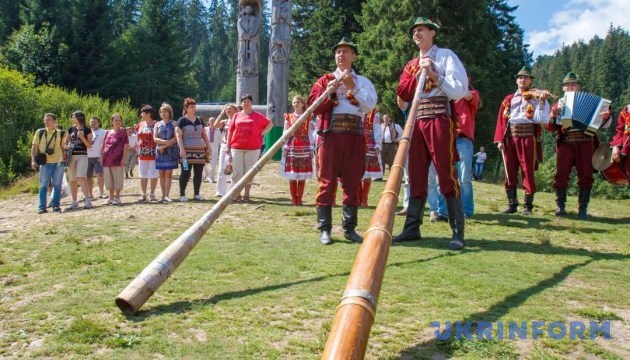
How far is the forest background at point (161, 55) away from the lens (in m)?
24.2

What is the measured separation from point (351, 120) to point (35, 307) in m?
3.71

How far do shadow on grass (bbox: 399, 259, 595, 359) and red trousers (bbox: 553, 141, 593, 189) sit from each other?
4327 millimetres

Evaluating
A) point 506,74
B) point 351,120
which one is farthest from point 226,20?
point 351,120

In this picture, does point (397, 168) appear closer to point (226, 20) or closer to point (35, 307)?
point (35, 307)

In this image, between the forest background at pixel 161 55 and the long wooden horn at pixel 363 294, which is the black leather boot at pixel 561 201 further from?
the forest background at pixel 161 55

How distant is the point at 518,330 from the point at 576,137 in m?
6.53

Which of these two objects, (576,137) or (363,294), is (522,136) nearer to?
(576,137)

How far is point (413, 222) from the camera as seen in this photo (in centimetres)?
631

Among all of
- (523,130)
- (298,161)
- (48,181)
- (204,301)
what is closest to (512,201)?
(523,130)

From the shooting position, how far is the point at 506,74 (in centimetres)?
3791

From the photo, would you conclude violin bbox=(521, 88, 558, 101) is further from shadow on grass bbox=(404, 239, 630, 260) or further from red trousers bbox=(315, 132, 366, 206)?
red trousers bbox=(315, 132, 366, 206)

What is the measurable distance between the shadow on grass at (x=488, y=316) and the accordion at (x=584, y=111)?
4419 mm

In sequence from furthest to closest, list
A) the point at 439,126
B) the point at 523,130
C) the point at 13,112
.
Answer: the point at 13,112 < the point at 523,130 < the point at 439,126

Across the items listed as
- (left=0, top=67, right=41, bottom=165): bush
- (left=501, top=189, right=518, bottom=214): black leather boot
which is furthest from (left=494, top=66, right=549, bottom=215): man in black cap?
(left=0, top=67, right=41, bottom=165): bush
